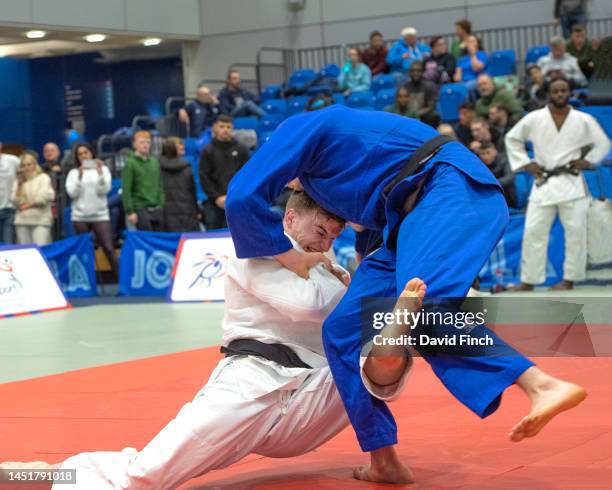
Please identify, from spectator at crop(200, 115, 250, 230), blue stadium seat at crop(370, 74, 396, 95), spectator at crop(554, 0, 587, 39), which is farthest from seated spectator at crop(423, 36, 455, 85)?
spectator at crop(200, 115, 250, 230)

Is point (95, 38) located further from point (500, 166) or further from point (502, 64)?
point (500, 166)

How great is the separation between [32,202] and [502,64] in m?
7.03

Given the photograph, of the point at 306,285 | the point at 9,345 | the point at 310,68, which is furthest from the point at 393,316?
the point at 310,68

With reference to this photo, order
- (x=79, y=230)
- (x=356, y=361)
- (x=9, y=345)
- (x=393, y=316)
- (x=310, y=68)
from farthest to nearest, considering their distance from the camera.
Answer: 1. (x=310, y=68)
2. (x=79, y=230)
3. (x=9, y=345)
4. (x=356, y=361)
5. (x=393, y=316)

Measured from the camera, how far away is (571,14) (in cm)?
1486

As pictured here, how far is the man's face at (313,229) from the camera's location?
3477 mm

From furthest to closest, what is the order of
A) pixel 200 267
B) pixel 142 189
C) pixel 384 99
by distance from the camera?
pixel 384 99, pixel 142 189, pixel 200 267

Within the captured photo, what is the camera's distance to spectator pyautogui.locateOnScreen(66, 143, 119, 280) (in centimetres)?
1262

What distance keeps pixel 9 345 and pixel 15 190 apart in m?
5.16

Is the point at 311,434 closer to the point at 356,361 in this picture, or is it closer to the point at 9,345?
the point at 356,361

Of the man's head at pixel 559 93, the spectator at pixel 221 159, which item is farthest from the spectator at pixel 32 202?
the man's head at pixel 559 93

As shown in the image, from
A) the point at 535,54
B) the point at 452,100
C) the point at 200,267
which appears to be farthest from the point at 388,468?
the point at 535,54

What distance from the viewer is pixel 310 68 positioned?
19156 mm

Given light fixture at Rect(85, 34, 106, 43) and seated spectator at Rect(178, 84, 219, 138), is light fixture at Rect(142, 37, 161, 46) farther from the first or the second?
seated spectator at Rect(178, 84, 219, 138)
